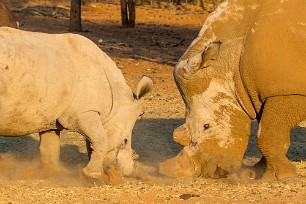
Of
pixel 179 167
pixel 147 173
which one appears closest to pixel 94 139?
pixel 179 167

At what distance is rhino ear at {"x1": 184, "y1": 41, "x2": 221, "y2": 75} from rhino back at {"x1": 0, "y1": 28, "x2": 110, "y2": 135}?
0.85 metres

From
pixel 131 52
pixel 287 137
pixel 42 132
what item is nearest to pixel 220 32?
pixel 287 137

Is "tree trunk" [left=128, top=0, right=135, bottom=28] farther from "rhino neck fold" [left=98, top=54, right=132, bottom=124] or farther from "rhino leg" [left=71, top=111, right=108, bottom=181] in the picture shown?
"rhino leg" [left=71, top=111, right=108, bottom=181]

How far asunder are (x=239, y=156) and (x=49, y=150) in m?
1.78

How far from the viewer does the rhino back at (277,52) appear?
812 centimetres

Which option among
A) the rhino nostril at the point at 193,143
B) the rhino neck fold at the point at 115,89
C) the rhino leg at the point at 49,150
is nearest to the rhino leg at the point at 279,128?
the rhino nostril at the point at 193,143

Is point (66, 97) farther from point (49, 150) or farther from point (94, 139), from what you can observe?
point (49, 150)

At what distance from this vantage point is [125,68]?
1739cm

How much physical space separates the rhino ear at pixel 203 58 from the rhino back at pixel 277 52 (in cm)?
28

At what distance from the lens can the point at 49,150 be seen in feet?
27.6

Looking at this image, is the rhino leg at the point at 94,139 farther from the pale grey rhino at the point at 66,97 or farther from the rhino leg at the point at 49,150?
the rhino leg at the point at 49,150

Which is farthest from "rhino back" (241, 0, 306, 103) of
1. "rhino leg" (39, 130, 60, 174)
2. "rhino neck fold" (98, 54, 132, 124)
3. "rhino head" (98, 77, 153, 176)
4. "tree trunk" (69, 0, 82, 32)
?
"tree trunk" (69, 0, 82, 32)

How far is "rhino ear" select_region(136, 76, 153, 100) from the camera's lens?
27.1ft

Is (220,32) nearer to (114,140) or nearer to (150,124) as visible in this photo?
(114,140)
